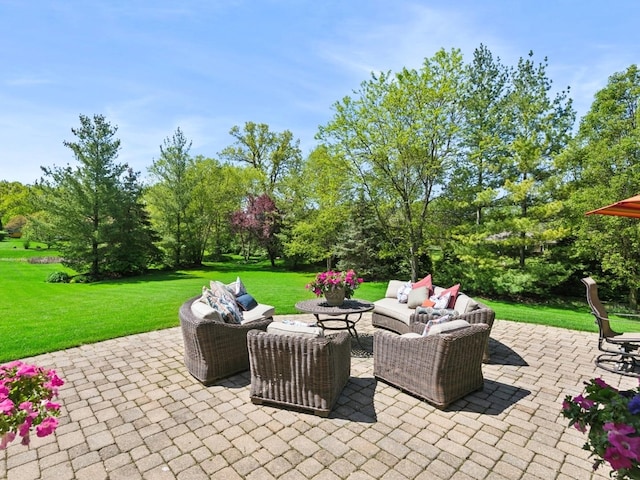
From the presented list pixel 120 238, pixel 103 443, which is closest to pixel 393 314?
pixel 103 443

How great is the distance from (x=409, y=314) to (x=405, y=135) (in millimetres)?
7791

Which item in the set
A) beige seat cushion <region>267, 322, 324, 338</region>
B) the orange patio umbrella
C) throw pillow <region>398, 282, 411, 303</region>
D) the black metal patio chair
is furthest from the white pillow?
the black metal patio chair

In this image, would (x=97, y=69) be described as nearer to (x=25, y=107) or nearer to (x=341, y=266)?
(x=25, y=107)

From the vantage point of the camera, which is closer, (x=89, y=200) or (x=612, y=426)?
(x=612, y=426)

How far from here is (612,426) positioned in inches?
46.4

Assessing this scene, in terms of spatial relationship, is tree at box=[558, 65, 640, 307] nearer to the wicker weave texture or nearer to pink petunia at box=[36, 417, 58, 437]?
the wicker weave texture

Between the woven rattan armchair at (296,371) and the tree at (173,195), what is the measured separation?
19188 millimetres

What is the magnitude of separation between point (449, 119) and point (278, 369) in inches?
469

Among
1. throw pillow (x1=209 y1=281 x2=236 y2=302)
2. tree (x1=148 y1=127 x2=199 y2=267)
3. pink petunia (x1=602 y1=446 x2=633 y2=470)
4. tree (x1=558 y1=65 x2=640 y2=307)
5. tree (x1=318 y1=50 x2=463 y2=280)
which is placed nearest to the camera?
pink petunia (x1=602 y1=446 x2=633 y2=470)

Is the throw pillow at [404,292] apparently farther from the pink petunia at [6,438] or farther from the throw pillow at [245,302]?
the pink petunia at [6,438]

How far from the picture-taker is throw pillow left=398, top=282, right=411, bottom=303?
607 cm

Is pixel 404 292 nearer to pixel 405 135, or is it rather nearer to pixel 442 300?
pixel 442 300

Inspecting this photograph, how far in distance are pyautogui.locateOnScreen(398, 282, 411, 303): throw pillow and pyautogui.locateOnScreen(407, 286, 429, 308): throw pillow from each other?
24cm

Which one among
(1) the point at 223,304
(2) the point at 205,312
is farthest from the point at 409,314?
(2) the point at 205,312
